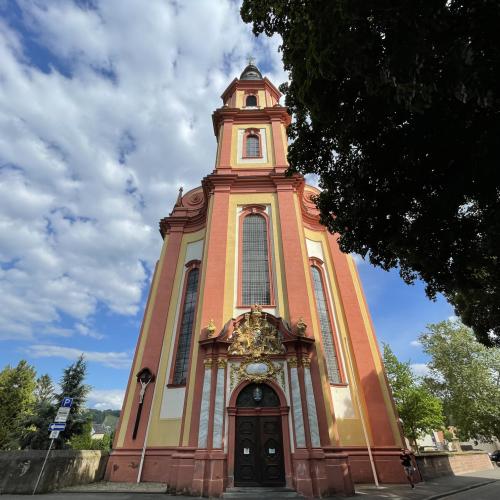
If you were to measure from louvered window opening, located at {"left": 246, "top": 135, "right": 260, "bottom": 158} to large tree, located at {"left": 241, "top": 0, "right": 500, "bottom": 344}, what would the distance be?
493 inches

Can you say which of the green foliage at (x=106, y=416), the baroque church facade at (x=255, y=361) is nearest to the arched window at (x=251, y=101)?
the baroque church facade at (x=255, y=361)

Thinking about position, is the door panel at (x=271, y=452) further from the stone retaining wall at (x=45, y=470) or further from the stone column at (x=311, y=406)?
the stone retaining wall at (x=45, y=470)

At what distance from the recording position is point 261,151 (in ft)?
75.0

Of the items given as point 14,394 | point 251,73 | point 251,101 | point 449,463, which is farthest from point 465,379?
point 14,394

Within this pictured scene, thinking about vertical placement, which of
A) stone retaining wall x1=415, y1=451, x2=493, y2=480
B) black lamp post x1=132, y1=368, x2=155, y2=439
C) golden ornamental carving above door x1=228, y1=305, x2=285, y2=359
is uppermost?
golden ornamental carving above door x1=228, y1=305, x2=285, y2=359

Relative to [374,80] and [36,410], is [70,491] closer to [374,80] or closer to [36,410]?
[36,410]

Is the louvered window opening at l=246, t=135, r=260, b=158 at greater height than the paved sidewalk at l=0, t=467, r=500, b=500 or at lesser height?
greater

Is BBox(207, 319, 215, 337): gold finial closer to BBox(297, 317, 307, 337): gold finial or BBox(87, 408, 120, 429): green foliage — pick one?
BBox(297, 317, 307, 337): gold finial

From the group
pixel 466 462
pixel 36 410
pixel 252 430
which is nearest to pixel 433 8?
pixel 252 430

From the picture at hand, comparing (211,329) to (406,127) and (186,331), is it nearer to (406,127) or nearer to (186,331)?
(186,331)

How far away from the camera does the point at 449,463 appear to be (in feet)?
65.5

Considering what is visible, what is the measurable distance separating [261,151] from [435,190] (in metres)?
15.3

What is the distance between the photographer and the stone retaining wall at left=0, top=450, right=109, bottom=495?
11852 mm

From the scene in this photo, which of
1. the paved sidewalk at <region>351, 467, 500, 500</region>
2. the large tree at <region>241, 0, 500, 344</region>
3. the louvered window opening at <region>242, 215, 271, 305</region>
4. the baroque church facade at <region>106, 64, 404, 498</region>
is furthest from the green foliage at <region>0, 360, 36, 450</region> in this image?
the large tree at <region>241, 0, 500, 344</region>
